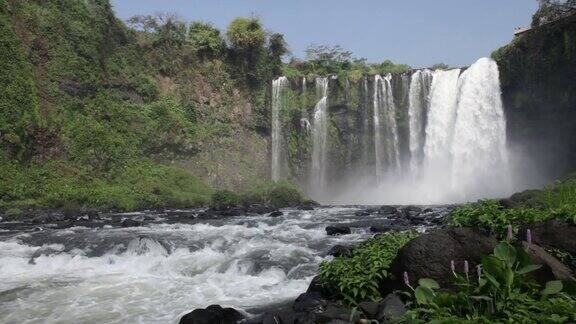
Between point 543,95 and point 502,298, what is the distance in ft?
97.1

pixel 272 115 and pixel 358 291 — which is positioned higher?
pixel 272 115

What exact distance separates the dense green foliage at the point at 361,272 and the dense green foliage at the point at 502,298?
5.81 ft

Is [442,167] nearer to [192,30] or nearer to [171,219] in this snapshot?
[171,219]

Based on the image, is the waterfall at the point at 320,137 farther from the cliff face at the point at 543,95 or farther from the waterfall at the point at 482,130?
the cliff face at the point at 543,95

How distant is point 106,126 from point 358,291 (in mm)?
28506

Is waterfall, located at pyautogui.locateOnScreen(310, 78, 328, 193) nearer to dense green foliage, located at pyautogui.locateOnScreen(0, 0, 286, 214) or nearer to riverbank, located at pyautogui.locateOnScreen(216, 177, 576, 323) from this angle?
dense green foliage, located at pyautogui.locateOnScreen(0, 0, 286, 214)

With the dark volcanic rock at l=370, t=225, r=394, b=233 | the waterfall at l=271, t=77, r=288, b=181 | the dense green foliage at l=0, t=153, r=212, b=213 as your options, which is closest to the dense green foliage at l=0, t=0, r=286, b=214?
the dense green foliage at l=0, t=153, r=212, b=213

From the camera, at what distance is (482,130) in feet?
103

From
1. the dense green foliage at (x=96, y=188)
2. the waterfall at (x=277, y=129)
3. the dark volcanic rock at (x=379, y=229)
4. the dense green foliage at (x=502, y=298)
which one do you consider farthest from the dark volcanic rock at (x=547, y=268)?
the waterfall at (x=277, y=129)

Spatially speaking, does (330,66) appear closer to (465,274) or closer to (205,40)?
(205,40)

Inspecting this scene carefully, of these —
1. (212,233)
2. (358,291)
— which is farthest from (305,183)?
(358,291)

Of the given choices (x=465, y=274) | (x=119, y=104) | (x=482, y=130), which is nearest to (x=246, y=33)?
(x=119, y=104)

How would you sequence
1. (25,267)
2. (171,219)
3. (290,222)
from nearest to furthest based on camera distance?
1. (25,267)
2. (290,222)
3. (171,219)

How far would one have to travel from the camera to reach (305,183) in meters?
38.2
